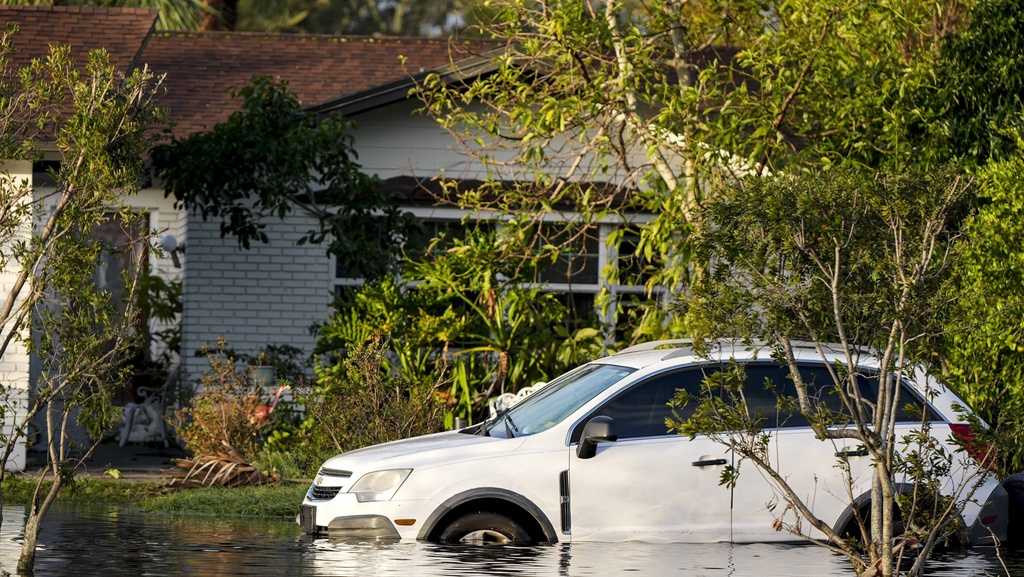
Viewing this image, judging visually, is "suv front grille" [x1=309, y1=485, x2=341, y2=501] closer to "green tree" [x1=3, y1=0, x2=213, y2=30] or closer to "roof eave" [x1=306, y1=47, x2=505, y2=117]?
"roof eave" [x1=306, y1=47, x2=505, y2=117]

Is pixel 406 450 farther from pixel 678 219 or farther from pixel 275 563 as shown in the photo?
pixel 678 219

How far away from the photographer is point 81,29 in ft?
65.2

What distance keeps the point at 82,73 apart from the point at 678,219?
22.5 ft

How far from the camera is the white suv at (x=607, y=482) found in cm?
1086

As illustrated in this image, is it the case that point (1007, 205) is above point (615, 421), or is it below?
above

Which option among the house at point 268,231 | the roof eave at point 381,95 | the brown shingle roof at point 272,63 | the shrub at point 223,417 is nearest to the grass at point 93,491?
the shrub at point 223,417

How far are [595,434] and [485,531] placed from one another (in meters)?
1.02

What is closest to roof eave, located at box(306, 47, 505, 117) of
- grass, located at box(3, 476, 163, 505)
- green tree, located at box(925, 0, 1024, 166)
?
grass, located at box(3, 476, 163, 505)

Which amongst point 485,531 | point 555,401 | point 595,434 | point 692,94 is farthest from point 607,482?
point 692,94

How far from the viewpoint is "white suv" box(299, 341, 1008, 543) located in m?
10.9

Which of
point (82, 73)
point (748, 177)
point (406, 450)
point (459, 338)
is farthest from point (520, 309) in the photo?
point (748, 177)

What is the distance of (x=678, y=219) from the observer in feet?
53.8

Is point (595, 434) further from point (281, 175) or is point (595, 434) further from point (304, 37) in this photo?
point (304, 37)

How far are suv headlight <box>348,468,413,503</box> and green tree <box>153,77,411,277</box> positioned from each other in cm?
797
